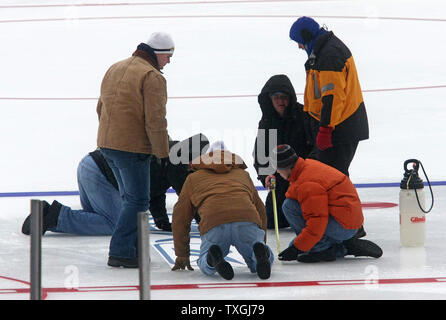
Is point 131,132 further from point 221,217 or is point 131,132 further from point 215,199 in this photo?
point 221,217

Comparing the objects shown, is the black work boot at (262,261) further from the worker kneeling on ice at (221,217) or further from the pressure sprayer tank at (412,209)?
the pressure sprayer tank at (412,209)

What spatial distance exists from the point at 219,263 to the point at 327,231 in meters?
0.87

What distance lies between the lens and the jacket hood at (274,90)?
8.05 metres

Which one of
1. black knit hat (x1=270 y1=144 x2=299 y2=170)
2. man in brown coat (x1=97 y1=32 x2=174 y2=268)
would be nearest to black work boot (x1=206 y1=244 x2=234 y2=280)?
man in brown coat (x1=97 y1=32 x2=174 y2=268)

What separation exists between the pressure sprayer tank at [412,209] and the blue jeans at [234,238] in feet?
4.33

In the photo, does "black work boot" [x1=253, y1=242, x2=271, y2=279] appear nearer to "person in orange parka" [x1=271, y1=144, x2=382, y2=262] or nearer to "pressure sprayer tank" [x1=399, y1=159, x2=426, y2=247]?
"person in orange parka" [x1=271, y1=144, x2=382, y2=262]

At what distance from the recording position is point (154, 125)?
21.7ft

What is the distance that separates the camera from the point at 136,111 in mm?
6707

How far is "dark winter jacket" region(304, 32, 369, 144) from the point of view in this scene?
7.26 metres

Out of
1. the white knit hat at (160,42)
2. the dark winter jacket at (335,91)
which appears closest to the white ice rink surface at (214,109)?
the dark winter jacket at (335,91)

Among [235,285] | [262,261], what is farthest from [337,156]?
[235,285]

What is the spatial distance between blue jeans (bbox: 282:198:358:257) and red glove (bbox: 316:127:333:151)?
62 centimetres
